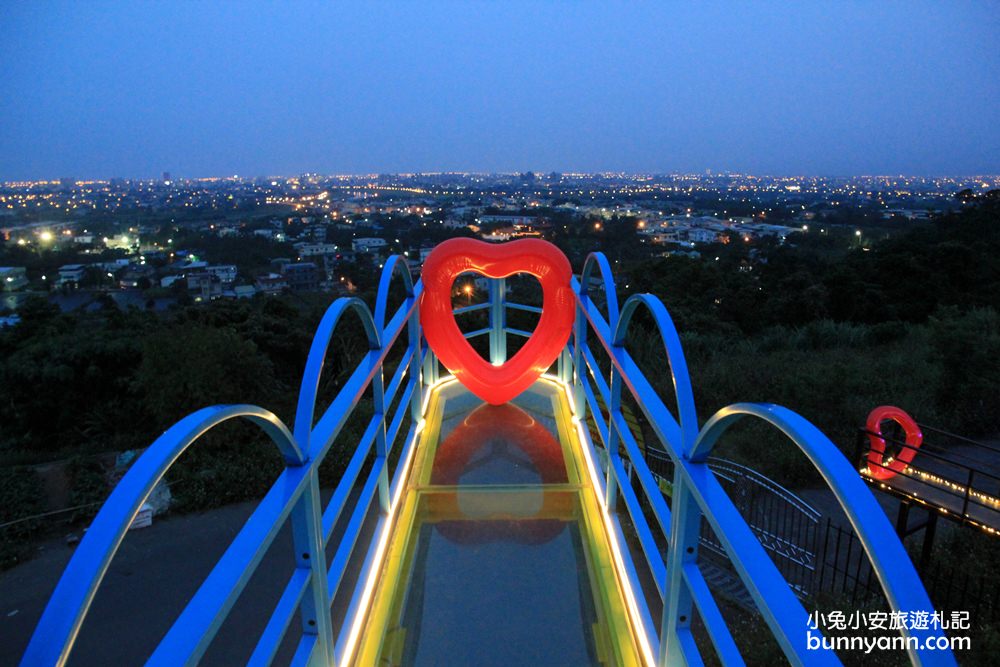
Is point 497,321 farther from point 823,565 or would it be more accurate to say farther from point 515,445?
point 823,565

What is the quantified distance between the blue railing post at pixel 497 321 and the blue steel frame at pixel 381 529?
1.86 metres

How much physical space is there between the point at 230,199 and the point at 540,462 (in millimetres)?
84169

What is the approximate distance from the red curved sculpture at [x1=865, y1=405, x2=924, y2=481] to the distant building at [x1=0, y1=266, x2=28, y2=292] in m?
36.2

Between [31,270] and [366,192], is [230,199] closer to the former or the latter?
[366,192]

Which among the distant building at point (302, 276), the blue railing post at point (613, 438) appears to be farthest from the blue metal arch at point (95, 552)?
the distant building at point (302, 276)

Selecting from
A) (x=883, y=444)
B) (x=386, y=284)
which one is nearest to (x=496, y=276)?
(x=386, y=284)

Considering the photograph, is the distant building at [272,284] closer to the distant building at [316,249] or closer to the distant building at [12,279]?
the distant building at [316,249]

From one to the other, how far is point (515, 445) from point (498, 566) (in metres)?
1.31

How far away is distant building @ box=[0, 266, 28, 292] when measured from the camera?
29.9m

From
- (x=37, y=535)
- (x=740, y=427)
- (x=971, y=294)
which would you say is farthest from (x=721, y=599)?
(x=971, y=294)

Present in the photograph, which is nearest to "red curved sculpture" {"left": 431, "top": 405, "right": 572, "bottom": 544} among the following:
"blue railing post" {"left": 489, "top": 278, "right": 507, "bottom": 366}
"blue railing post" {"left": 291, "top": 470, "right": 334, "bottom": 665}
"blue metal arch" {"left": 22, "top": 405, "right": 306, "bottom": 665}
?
"blue railing post" {"left": 489, "top": 278, "right": 507, "bottom": 366}

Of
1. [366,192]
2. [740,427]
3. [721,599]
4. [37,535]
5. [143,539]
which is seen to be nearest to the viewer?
[721,599]

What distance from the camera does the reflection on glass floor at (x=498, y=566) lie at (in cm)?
221

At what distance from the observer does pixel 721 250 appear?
2977 cm
